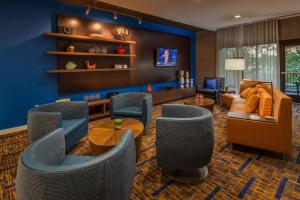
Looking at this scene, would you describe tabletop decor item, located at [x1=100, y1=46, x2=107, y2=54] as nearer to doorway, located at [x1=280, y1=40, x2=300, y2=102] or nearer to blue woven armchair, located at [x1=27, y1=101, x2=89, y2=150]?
blue woven armchair, located at [x1=27, y1=101, x2=89, y2=150]

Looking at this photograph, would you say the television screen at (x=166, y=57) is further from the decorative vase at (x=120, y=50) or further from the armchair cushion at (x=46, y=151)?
the armchair cushion at (x=46, y=151)

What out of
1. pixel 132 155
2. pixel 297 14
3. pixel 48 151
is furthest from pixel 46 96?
pixel 297 14

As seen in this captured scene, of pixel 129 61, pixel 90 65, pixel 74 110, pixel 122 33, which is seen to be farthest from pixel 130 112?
pixel 122 33

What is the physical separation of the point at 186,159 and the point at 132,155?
0.76 m

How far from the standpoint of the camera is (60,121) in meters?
2.64

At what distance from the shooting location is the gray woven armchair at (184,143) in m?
2.01

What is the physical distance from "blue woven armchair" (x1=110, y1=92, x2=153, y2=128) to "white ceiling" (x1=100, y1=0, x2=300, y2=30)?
2.16 meters

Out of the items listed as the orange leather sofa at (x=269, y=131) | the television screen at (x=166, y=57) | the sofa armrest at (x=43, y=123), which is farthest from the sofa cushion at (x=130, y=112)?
the television screen at (x=166, y=57)

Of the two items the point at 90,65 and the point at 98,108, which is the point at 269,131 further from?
the point at 90,65

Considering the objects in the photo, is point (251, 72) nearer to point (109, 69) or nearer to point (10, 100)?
point (109, 69)

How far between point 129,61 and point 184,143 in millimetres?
4230

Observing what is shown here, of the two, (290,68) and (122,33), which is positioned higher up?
(122,33)

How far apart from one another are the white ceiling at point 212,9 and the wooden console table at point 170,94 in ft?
7.66

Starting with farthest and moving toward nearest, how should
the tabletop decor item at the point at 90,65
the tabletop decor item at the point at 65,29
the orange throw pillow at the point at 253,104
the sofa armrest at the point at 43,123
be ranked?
1. the tabletop decor item at the point at 90,65
2. the tabletop decor item at the point at 65,29
3. the orange throw pillow at the point at 253,104
4. the sofa armrest at the point at 43,123
